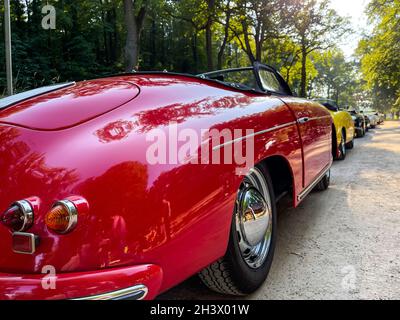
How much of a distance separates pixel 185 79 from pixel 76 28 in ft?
95.5

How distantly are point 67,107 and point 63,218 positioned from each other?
0.65m

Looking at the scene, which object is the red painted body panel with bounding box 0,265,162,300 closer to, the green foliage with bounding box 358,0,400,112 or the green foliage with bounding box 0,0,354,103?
the green foliage with bounding box 0,0,354,103

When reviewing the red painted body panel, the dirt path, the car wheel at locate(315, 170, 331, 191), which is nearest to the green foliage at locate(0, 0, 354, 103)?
the car wheel at locate(315, 170, 331, 191)

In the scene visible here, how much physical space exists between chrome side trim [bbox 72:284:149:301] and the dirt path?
2.81ft

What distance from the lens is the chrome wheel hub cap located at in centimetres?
212

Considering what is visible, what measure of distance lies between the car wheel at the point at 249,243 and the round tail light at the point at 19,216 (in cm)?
98

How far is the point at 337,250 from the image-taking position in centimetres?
280

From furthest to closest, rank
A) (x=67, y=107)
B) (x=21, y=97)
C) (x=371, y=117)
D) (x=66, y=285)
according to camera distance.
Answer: (x=371, y=117) < (x=21, y=97) < (x=67, y=107) < (x=66, y=285)

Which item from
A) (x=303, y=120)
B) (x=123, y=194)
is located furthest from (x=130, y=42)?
(x=123, y=194)

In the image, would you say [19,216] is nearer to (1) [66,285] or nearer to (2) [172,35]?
(1) [66,285]

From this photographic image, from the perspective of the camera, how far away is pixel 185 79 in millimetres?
2352

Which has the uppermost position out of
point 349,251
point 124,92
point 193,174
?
point 124,92

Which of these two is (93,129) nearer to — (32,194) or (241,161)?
(32,194)
